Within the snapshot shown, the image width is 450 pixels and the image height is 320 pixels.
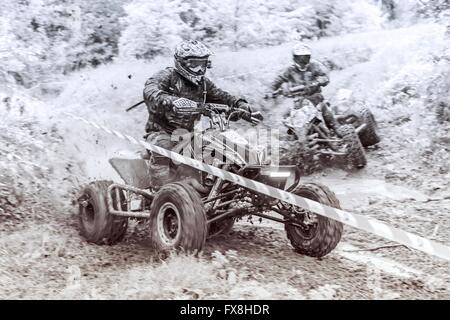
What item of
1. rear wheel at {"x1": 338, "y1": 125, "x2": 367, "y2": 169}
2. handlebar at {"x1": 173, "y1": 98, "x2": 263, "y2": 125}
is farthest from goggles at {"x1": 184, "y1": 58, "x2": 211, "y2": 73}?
rear wheel at {"x1": 338, "y1": 125, "x2": 367, "y2": 169}

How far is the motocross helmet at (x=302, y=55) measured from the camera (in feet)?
14.8

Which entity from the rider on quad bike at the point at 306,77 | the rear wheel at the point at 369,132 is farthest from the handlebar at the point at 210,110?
the rear wheel at the point at 369,132

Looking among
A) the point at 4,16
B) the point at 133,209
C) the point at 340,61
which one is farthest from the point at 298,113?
the point at 4,16

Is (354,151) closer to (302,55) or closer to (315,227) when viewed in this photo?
(315,227)

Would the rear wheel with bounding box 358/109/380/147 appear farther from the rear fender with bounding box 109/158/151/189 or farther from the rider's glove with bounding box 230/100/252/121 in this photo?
the rear fender with bounding box 109/158/151/189

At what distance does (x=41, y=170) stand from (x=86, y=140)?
1.32ft

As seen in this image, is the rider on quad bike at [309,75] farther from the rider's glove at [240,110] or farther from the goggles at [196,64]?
the goggles at [196,64]

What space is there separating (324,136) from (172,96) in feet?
3.80

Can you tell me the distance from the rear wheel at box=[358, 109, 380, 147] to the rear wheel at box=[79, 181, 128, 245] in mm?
1868

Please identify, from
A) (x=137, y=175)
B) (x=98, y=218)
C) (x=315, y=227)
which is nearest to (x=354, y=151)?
(x=315, y=227)

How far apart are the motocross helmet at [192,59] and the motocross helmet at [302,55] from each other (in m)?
0.68

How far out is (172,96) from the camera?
168 inches

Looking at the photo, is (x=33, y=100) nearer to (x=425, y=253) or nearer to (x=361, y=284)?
(x=361, y=284)

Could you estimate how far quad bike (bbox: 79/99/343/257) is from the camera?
12.5 ft
